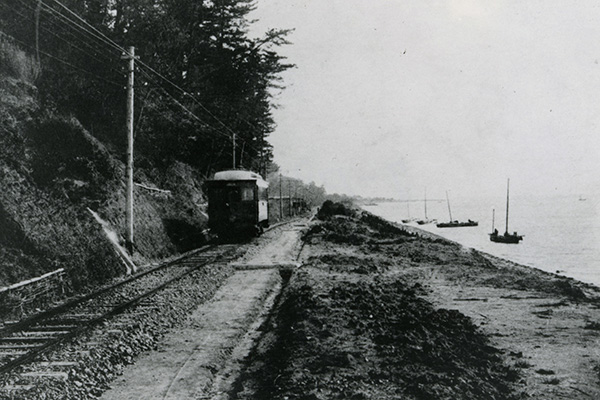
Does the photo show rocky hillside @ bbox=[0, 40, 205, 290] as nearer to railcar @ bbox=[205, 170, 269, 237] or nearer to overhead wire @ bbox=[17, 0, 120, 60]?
overhead wire @ bbox=[17, 0, 120, 60]

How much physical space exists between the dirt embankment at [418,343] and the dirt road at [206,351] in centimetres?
38

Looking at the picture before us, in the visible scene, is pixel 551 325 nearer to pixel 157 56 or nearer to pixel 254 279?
pixel 254 279

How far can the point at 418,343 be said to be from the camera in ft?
26.2

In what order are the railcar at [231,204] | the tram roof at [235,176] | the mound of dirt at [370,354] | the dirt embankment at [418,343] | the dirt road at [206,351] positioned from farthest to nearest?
the tram roof at [235,176] → the railcar at [231,204] → the dirt road at [206,351] → the dirt embankment at [418,343] → the mound of dirt at [370,354]

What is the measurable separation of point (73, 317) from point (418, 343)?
661 centimetres

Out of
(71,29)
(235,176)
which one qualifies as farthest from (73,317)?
(71,29)

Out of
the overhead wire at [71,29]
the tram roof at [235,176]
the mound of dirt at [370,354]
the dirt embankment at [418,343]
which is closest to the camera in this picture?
the mound of dirt at [370,354]

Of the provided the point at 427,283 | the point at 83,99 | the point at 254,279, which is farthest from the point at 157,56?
the point at 427,283

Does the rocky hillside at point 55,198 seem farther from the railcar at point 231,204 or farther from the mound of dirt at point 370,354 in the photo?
the mound of dirt at point 370,354

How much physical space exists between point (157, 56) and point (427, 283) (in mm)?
19155

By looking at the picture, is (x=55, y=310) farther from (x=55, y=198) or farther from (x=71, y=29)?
(x=71, y=29)

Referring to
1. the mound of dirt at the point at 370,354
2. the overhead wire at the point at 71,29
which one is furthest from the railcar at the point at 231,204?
the mound of dirt at the point at 370,354

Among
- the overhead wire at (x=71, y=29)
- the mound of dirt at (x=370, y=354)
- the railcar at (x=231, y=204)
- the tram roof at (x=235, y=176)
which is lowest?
the mound of dirt at (x=370, y=354)

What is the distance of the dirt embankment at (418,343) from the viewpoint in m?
6.39
